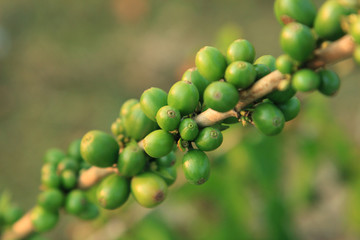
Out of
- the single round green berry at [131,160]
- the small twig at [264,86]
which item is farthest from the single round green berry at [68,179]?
the single round green berry at [131,160]

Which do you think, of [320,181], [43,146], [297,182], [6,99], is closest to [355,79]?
[320,181]

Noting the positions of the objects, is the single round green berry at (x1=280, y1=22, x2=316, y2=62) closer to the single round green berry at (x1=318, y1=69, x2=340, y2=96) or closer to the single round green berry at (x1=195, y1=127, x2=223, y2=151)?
the single round green berry at (x1=318, y1=69, x2=340, y2=96)

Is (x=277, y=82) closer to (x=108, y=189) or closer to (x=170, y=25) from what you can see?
(x=108, y=189)

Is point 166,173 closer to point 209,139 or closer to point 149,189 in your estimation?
point 149,189

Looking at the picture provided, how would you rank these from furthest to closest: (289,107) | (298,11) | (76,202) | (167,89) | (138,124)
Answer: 1. (167,89)
2. (76,202)
3. (138,124)
4. (289,107)
5. (298,11)

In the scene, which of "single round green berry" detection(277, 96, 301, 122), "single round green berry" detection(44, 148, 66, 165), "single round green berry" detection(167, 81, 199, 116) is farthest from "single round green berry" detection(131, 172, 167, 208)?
"single round green berry" detection(44, 148, 66, 165)

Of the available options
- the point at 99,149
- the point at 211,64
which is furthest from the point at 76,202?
the point at 211,64

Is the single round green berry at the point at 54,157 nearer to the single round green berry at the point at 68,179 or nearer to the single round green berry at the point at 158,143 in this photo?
the single round green berry at the point at 68,179
